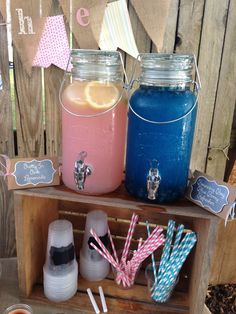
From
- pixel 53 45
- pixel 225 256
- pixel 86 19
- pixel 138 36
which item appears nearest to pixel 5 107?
pixel 53 45

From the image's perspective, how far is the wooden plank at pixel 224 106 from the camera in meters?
1.02

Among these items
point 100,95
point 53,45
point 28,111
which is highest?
point 53,45

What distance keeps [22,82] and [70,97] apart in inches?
18.5

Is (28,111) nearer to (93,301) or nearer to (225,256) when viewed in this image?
(93,301)

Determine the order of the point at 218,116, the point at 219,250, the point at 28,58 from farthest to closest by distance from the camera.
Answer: the point at 219,250 → the point at 218,116 → the point at 28,58

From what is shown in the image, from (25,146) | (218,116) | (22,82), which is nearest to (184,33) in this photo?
(218,116)

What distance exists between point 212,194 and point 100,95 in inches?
13.7

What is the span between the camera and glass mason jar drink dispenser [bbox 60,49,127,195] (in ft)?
2.20

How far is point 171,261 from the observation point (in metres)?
0.79

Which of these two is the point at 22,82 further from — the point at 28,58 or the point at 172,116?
the point at 172,116

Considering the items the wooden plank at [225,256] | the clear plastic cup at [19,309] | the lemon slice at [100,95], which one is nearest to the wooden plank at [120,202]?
the lemon slice at [100,95]

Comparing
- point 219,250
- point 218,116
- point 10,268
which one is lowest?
point 219,250

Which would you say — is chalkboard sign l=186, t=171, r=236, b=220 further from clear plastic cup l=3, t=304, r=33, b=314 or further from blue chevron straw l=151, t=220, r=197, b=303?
clear plastic cup l=3, t=304, r=33, b=314

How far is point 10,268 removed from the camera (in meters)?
1.02
